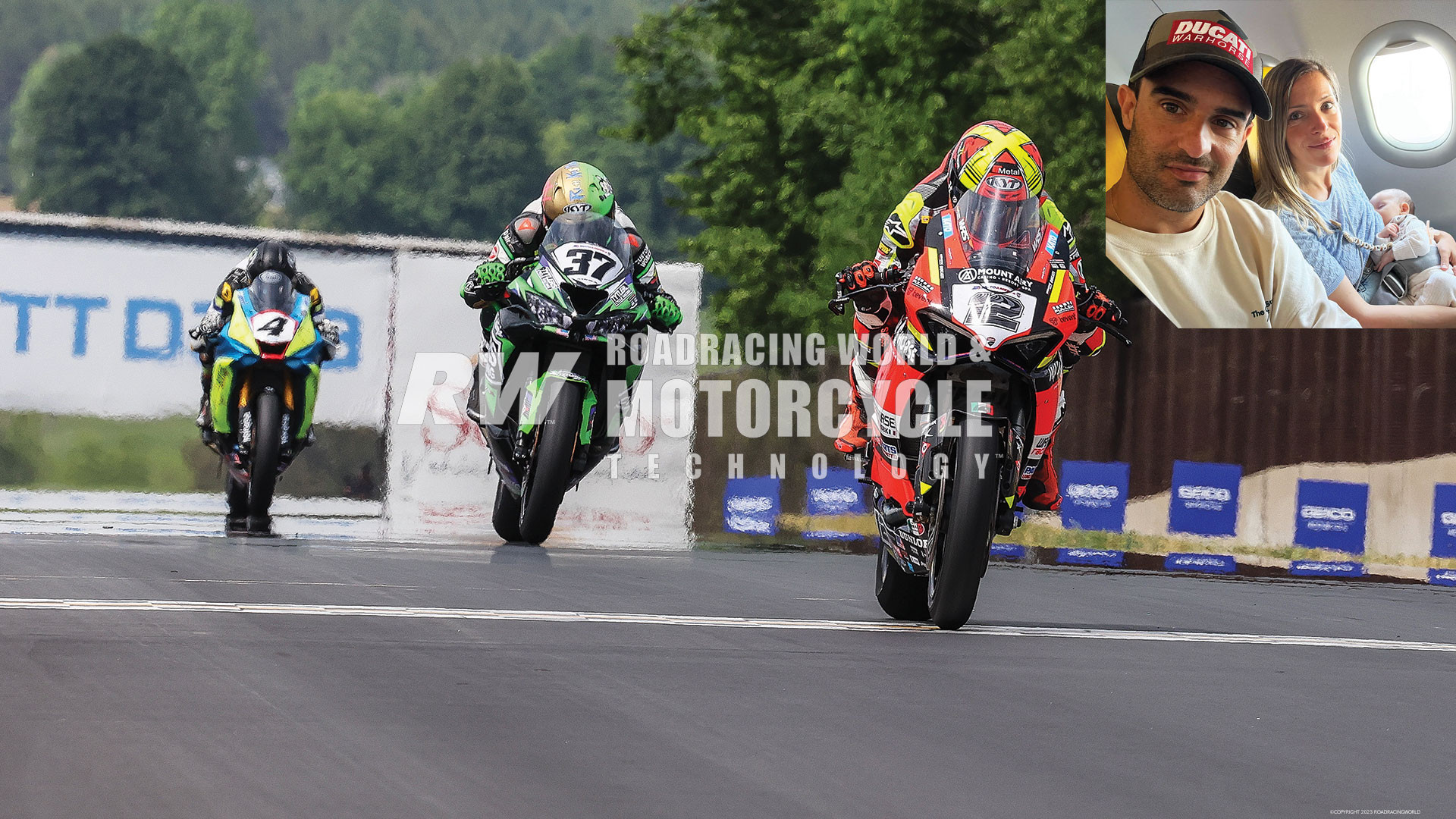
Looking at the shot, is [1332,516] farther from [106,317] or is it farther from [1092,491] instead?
[106,317]

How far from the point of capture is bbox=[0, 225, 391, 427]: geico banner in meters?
13.8

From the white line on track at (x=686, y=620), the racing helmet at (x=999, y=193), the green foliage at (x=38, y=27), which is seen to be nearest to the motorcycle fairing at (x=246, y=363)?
the white line on track at (x=686, y=620)

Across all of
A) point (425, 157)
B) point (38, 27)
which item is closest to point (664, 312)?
point (425, 157)

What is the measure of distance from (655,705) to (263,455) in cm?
753

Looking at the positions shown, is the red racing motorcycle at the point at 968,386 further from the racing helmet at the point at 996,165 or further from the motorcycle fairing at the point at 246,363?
the motorcycle fairing at the point at 246,363

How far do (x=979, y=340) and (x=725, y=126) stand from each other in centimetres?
2098

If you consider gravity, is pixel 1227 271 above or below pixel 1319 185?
below

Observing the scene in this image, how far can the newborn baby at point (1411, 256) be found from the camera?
1579cm

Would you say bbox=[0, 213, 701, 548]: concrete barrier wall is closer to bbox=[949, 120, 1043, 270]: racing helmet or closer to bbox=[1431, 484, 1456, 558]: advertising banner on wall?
bbox=[1431, 484, 1456, 558]: advertising banner on wall

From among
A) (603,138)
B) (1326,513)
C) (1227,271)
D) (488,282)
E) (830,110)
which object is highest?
(603,138)

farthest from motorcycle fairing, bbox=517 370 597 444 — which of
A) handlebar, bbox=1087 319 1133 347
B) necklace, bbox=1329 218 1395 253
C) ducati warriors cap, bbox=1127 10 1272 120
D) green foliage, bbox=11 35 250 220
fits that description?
green foliage, bbox=11 35 250 220

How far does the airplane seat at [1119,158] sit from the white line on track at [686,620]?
8.12m

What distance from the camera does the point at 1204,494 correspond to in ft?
50.9

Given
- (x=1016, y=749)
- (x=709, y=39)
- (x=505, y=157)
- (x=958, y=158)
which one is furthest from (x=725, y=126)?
(x=505, y=157)
